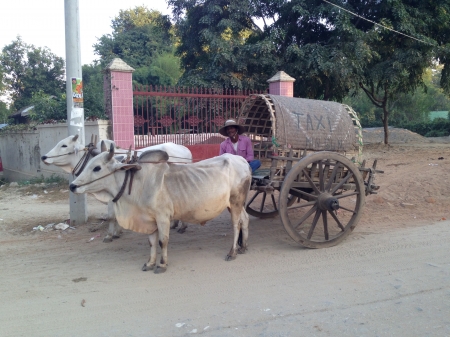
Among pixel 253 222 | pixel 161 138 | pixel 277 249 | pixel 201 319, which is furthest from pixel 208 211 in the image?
pixel 161 138

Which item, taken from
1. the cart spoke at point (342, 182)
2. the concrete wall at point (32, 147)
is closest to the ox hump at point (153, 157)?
the cart spoke at point (342, 182)

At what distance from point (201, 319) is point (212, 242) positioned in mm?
2331

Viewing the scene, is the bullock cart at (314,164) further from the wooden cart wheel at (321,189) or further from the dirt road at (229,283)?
the dirt road at (229,283)

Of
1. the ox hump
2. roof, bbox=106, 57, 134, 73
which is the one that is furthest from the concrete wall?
the ox hump

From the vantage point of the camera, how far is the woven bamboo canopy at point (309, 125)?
17.9 ft

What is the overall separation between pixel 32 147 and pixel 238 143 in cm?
910

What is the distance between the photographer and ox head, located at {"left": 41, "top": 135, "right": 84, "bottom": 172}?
603 cm

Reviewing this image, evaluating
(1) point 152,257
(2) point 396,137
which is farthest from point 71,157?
(2) point 396,137

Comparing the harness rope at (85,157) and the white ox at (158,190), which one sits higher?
the harness rope at (85,157)

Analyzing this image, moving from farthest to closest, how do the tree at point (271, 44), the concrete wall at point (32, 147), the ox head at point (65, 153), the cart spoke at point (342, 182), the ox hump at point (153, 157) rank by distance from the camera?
the tree at point (271, 44), the concrete wall at point (32, 147), the ox head at point (65, 153), the cart spoke at point (342, 182), the ox hump at point (153, 157)

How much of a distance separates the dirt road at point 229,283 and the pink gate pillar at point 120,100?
2923 mm

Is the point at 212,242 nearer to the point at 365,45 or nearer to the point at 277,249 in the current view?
the point at 277,249

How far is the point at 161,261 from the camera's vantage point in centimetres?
474

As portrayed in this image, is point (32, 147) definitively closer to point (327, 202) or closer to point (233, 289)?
point (327, 202)
